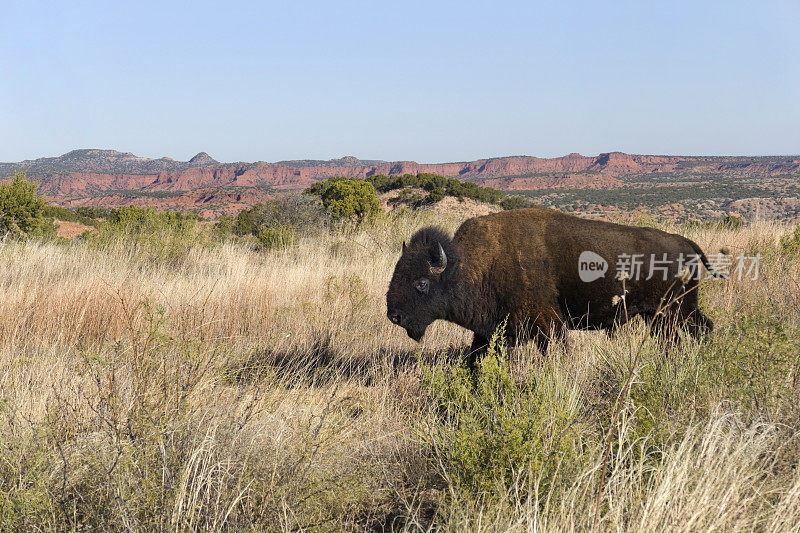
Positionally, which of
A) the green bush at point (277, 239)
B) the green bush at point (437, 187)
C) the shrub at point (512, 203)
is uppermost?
the green bush at point (437, 187)

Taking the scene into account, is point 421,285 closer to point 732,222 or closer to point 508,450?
point 508,450

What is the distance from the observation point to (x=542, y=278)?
4.98 meters

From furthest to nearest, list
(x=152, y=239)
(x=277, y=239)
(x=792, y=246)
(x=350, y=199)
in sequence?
(x=350, y=199)
(x=277, y=239)
(x=152, y=239)
(x=792, y=246)

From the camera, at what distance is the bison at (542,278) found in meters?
4.95

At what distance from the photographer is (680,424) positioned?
329 cm

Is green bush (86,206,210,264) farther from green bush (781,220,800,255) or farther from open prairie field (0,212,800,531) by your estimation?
green bush (781,220,800,255)

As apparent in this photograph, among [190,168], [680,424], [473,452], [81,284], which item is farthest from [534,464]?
[190,168]

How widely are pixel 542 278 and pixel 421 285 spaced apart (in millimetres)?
1139

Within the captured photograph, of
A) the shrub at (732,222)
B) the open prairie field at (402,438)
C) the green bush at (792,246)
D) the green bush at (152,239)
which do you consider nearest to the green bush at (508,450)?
the open prairie field at (402,438)

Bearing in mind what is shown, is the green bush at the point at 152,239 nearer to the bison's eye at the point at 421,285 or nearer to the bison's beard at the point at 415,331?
the bison's beard at the point at 415,331

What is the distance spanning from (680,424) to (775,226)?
11.8 m

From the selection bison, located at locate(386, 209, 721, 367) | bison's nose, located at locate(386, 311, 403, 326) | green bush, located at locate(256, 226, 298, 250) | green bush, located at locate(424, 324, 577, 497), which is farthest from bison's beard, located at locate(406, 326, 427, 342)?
green bush, located at locate(256, 226, 298, 250)

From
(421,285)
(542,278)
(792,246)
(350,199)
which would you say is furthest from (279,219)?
(542,278)

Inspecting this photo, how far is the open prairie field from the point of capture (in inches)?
96.8
